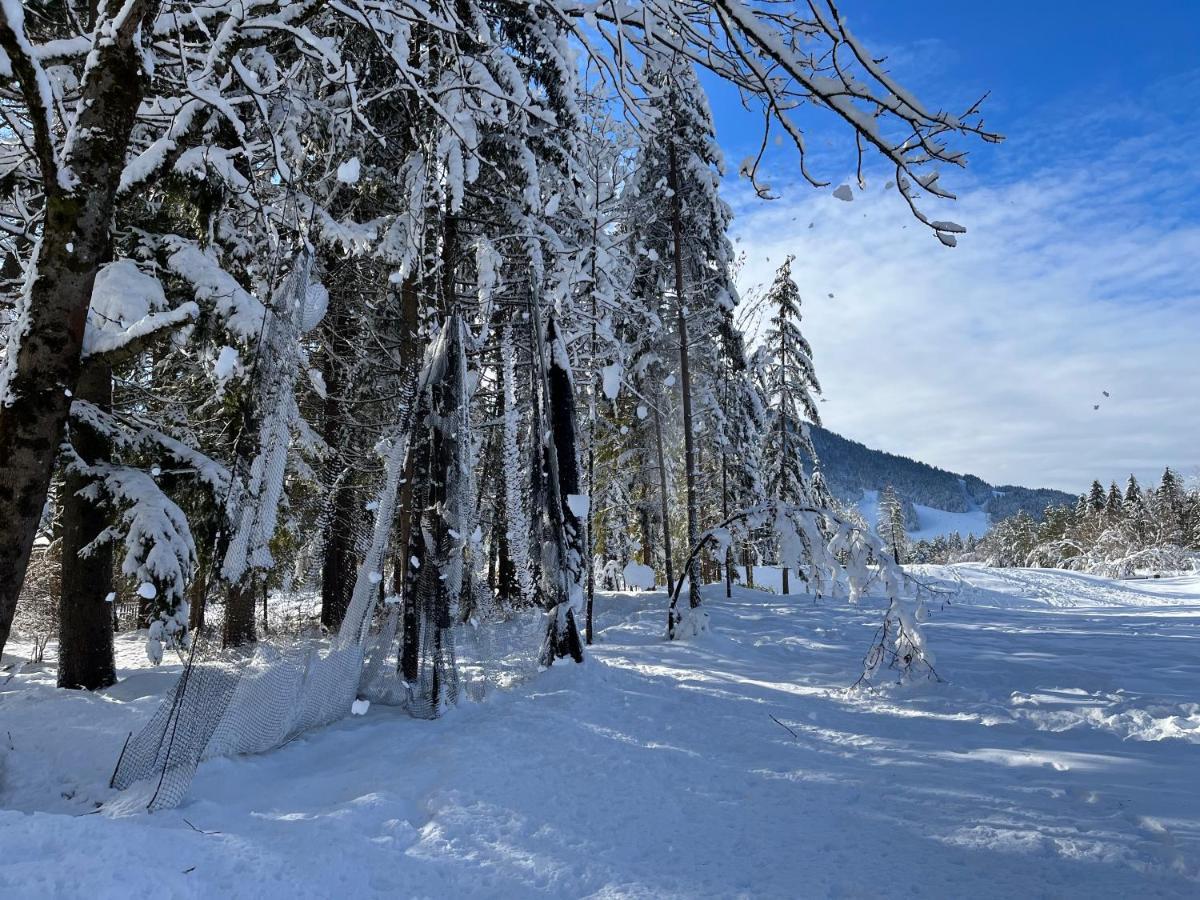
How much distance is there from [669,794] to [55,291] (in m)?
4.49

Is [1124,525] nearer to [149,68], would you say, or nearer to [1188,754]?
[1188,754]

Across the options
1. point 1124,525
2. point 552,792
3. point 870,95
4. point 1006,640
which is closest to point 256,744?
Answer: point 552,792

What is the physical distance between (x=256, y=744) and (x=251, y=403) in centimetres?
269

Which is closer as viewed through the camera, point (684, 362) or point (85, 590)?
point (85, 590)

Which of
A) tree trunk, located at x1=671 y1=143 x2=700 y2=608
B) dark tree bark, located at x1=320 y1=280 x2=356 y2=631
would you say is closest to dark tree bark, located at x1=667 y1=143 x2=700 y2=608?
tree trunk, located at x1=671 y1=143 x2=700 y2=608

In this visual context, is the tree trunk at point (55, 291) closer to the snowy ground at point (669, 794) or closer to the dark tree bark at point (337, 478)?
the snowy ground at point (669, 794)

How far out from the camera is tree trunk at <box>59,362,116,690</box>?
7.46 meters

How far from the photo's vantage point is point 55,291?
2.69m

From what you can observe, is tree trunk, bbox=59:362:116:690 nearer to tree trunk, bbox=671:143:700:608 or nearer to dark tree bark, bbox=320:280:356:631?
dark tree bark, bbox=320:280:356:631

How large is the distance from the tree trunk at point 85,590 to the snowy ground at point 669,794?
0.32 meters

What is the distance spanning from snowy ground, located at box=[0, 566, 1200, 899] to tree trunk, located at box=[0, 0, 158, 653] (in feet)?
3.89

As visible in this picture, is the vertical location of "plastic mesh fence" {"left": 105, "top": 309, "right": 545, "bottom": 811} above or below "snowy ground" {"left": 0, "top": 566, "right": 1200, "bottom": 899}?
above

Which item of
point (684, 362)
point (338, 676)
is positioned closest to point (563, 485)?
point (338, 676)

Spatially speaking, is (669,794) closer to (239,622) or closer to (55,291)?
(55,291)
